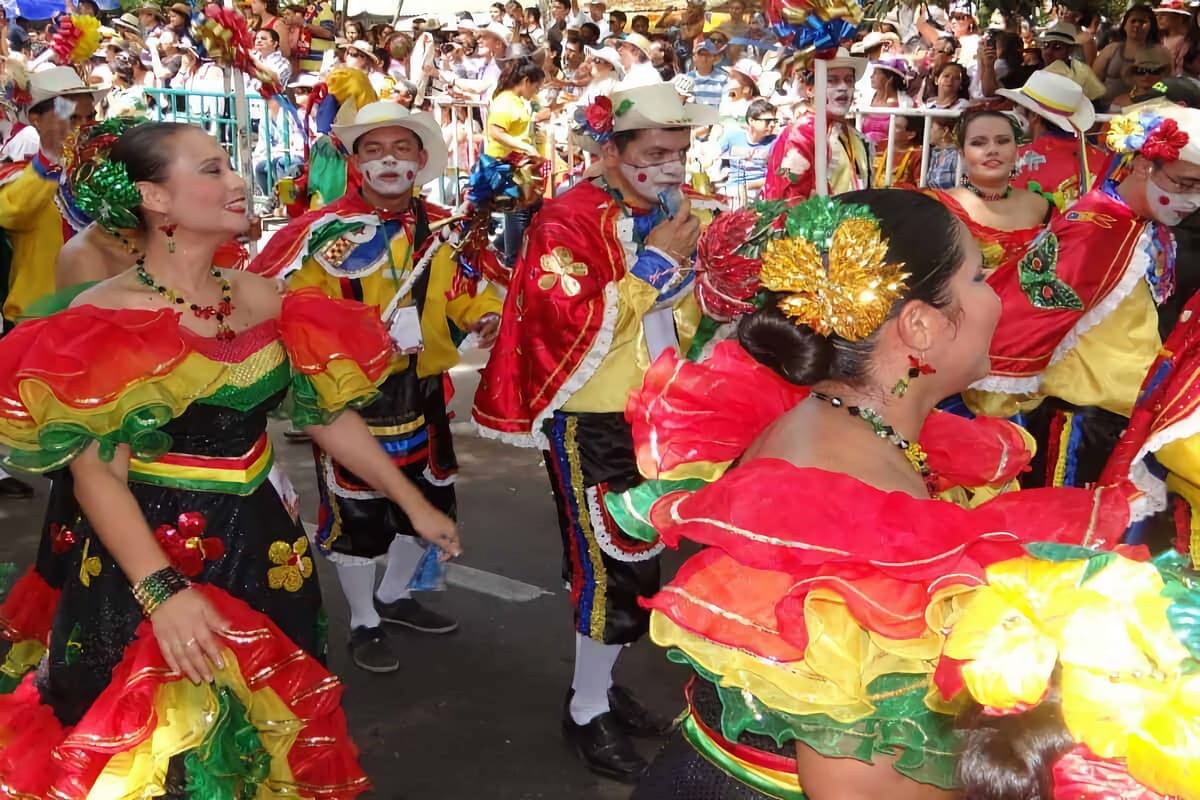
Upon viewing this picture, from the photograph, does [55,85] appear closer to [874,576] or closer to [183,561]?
[183,561]

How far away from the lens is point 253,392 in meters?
3.02

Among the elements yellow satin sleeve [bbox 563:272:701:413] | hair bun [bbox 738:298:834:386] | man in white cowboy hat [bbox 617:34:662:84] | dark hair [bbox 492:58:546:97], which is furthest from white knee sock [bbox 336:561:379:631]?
man in white cowboy hat [bbox 617:34:662:84]

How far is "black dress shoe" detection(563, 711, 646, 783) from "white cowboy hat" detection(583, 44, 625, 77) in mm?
8266

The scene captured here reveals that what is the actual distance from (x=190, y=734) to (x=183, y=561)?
404 millimetres

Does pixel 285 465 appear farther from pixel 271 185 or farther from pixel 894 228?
pixel 271 185

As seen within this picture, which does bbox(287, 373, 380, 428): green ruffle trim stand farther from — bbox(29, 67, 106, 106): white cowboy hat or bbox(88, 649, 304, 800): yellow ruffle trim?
bbox(29, 67, 106, 106): white cowboy hat

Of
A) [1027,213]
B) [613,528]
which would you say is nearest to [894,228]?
[613,528]

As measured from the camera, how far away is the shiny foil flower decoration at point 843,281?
1.92m

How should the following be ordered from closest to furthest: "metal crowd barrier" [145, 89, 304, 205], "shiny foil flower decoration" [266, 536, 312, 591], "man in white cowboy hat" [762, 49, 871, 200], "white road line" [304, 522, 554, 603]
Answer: "shiny foil flower decoration" [266, 536, 312, 591] < "white road line" [304, 522, 554, 603] < "man in white cowboy hat" [762, 49, 871, 200] < "metal crowd barrier" [145, 89, 304, 205]

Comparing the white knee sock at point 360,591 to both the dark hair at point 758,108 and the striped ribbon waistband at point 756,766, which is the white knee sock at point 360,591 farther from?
the dark hair at point 758,108

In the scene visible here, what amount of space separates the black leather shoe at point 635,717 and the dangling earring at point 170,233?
6.94 feet

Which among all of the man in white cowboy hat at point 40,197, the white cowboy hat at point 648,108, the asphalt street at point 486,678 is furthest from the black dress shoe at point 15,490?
the white cowboy hat at point 648,108

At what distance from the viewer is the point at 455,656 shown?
4883 millimetres

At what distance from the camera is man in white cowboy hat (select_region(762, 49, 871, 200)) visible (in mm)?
6676
